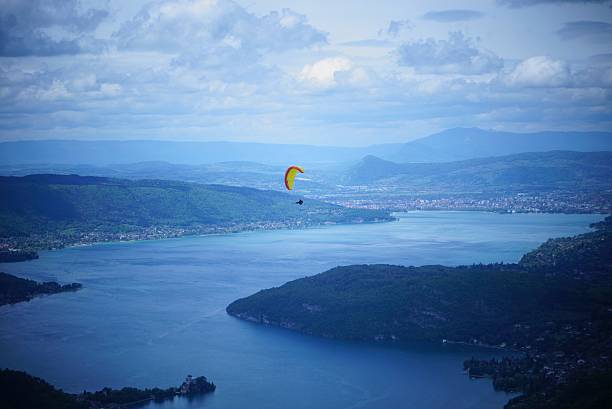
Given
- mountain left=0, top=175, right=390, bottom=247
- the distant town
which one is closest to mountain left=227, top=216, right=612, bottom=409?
mountain left=0, top=175, right=390, bottom=247

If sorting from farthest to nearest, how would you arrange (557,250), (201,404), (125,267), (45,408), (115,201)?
1. (115,201)
2. (125,267)
3. (557,250)
4. (201,404)
5. (45,408)

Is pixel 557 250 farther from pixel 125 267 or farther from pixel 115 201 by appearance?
pixel 115 201

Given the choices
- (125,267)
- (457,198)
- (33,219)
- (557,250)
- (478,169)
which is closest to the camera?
(557,250)

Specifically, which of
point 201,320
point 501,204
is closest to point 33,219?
point 201,320

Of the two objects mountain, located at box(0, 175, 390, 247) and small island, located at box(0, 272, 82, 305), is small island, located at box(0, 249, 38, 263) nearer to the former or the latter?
mountain, located at box(0, 175, 390, 247)

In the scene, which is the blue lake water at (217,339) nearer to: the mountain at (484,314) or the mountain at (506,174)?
the mountain at (484,314)

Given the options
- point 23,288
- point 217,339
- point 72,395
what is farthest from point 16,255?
point 72,395
